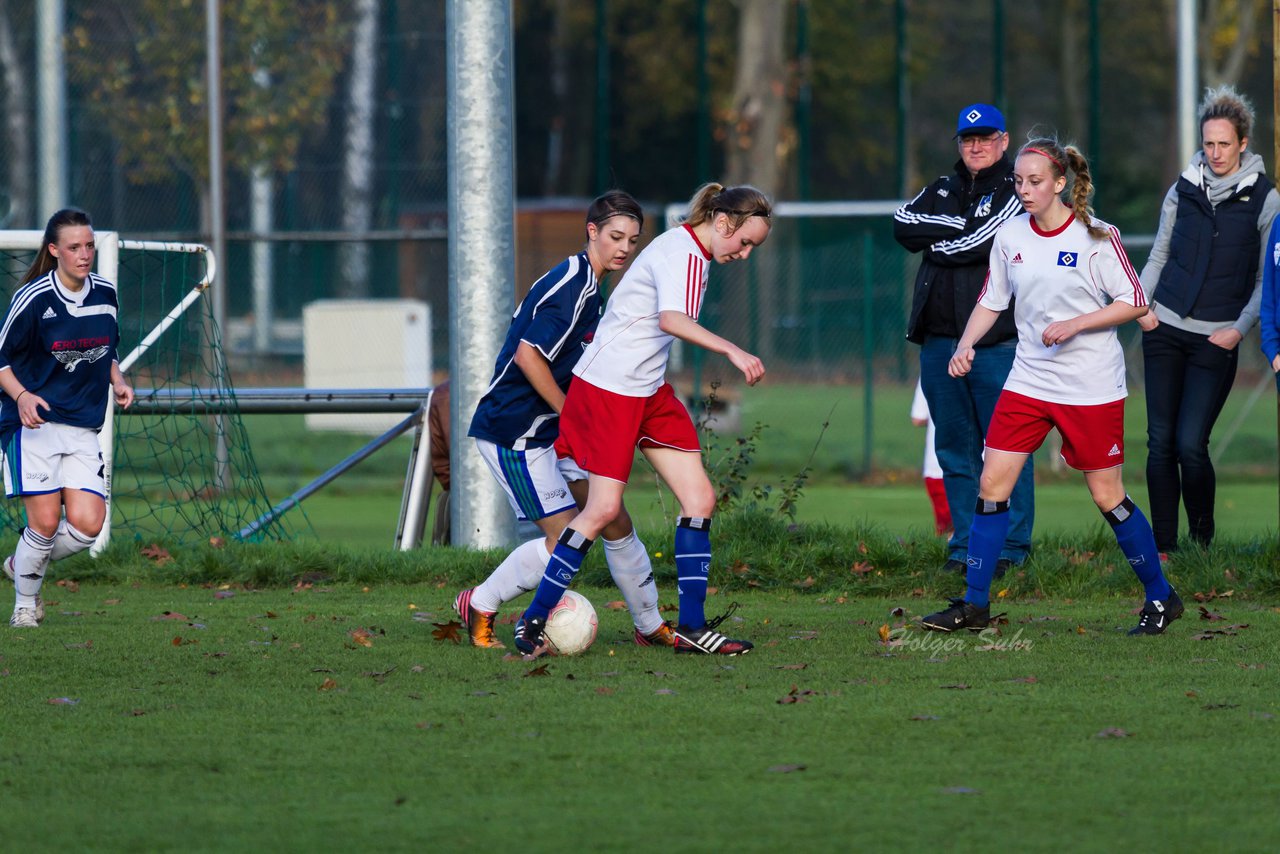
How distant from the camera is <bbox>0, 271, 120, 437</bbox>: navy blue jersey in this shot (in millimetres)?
7309

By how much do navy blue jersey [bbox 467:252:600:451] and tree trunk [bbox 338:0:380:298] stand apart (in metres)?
14.9

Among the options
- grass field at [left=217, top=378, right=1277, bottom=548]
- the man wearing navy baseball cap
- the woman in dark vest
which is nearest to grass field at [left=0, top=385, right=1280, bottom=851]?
the man wearing navy baseball cap

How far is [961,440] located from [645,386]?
2.60 m

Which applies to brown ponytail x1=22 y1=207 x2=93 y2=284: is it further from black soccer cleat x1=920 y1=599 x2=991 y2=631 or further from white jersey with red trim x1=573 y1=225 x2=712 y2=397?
black soccer cleat x1=920 y1=599 x2=991 y2=631

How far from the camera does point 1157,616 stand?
6891 millimetres

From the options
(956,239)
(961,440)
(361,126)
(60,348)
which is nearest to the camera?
(60,348)

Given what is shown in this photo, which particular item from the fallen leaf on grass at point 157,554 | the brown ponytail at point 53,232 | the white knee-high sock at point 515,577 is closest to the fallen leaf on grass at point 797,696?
the white knee-high sock at point 515,577

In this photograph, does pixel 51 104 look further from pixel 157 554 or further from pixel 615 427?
pixel 615 427

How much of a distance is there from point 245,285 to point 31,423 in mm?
17293

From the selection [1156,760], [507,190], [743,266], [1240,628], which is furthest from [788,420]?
[1156,760]

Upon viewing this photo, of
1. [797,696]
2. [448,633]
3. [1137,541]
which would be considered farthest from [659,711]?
[1137,541]

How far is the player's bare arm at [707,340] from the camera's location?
5844 millimetres

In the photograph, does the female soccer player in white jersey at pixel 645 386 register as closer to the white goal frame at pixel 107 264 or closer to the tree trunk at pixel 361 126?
the white goal frame at pixel 107 264

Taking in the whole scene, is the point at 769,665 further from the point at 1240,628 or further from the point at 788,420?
the point at 788,420
